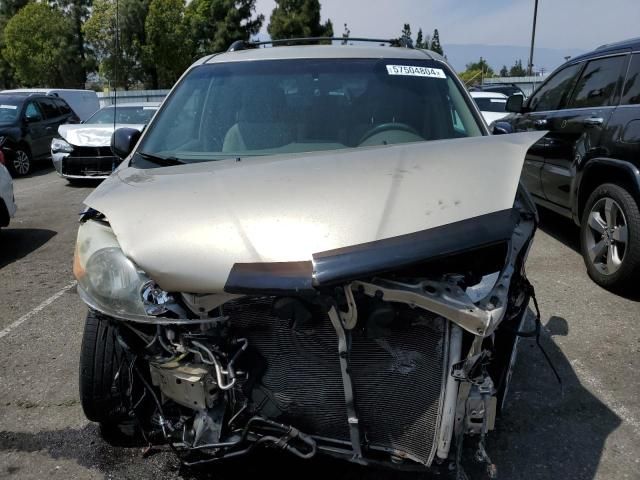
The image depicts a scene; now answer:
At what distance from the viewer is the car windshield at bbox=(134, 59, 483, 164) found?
3.01 meters

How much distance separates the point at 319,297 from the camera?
1.72m

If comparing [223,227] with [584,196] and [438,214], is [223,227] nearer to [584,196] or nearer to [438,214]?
[438,214]

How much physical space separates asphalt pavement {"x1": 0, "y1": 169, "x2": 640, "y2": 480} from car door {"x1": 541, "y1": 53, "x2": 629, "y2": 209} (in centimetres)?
88

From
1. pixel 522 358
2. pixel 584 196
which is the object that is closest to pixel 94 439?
pixel 522 358

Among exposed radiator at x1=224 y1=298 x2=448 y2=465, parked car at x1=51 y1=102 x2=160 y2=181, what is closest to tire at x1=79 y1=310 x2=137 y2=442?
exposed radiator at x1=224 y1=298 x2=448 y2=465

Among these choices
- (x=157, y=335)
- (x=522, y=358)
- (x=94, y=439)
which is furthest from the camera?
(x=522, y=358)

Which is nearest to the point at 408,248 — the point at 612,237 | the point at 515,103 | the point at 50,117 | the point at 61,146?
the point at 612,237

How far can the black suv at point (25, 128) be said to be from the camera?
1168 centimetres

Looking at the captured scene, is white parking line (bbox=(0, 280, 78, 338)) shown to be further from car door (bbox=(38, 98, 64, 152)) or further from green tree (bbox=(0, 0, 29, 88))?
green tree (bbox=(0, 0, 29, 88))

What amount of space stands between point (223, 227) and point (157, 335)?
48cm

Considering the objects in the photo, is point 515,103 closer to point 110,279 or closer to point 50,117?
point 110,279

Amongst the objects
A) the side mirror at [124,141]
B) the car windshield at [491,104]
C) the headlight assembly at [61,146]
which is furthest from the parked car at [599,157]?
the headlight assembly at [61,146]

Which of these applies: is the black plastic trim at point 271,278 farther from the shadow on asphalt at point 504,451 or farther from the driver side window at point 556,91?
the driver side window at point 556,91

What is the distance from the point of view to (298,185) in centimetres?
202
